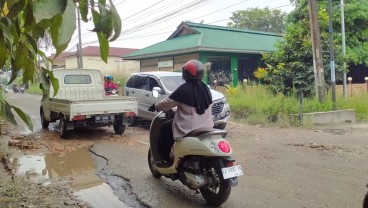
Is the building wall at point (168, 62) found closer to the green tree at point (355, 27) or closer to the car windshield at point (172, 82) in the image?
the green tree at point (355, 27)

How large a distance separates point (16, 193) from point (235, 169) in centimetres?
282

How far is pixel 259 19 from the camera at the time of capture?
4566 cm

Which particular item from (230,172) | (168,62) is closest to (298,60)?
(168,62)

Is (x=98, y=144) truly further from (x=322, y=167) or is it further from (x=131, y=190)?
(x=322, y=167)

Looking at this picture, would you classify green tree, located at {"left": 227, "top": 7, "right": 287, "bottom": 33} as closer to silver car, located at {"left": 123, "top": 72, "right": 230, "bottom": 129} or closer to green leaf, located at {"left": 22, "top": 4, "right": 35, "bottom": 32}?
silver car, located at {"left": 123, "top": 72, "right": 230, "bottom": 129}

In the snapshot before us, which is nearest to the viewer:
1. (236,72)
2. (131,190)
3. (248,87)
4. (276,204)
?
(276,204)

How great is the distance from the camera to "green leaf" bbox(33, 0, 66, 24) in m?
0.84

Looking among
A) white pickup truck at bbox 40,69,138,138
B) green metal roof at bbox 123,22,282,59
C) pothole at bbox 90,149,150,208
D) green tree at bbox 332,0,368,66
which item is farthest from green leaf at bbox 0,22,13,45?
green tree at bbox 332,0,368,66

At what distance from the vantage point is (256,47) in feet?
68.9

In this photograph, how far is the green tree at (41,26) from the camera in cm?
86

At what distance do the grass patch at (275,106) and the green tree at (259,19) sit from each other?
3366 centimetres

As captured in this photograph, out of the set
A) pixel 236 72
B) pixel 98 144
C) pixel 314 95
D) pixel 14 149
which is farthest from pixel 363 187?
pixel 236 72

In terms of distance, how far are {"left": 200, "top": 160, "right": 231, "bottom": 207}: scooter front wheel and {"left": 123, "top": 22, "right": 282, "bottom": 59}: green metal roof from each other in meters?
14.0

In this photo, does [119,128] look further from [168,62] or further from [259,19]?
[259,19]
